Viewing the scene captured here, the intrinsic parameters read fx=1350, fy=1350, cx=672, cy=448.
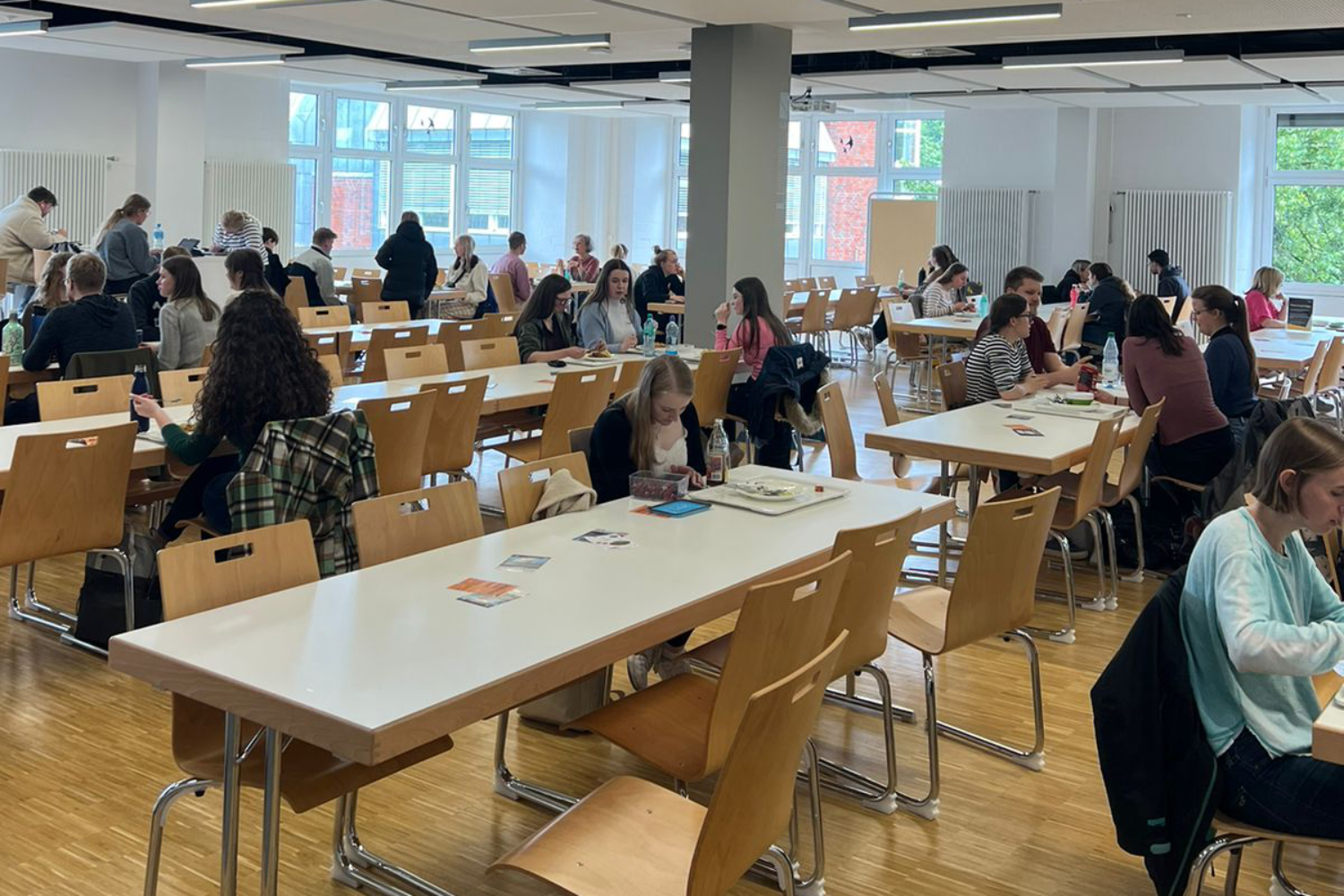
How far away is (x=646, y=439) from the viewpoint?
14.5 feet

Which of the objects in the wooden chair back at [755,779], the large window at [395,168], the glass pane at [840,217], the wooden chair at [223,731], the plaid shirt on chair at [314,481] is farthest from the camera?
the glass pane at [840,217]

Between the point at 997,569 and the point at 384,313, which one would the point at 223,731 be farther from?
the point at 384,313

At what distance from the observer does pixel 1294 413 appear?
568cm

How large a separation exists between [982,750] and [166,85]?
12.5 meters

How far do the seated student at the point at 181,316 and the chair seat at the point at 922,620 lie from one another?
13.5ft

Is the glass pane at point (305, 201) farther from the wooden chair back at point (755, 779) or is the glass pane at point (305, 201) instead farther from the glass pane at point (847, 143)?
the wooden chair back at point (755, 779)

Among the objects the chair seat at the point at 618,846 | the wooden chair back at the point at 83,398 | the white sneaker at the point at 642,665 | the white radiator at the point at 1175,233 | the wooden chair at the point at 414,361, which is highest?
the white radiator at the point at 1175,233

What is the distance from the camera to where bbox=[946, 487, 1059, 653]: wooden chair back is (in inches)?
146

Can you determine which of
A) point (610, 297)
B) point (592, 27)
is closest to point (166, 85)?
point (592, 27)

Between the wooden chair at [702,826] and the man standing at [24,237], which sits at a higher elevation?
the man standing at [24,237]

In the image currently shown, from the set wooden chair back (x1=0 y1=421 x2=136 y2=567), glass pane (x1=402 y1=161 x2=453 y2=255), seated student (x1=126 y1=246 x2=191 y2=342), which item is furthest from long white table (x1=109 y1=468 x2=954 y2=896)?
glass pane (x1=402 y1=161 x2=453 y2=255)

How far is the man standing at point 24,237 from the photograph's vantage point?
33.6ft

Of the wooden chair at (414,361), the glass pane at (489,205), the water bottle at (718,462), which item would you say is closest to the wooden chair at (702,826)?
the water bottle at (718,462)

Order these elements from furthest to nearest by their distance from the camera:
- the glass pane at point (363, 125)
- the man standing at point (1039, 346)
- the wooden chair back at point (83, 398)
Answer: the glass pane at point (363, 125) < the man standing at point (1039, 346) < the wooden chair back at point (83, 398)
